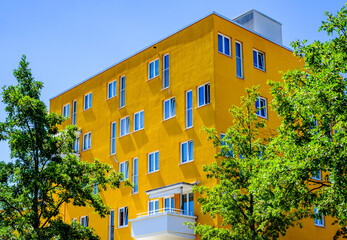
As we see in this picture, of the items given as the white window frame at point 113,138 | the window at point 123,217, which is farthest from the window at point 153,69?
the window at point 123,217

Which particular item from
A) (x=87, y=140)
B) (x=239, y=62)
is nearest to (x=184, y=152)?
(x=239, y=62)

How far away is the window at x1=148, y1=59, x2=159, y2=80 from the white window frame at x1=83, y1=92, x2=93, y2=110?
7300 millimetres

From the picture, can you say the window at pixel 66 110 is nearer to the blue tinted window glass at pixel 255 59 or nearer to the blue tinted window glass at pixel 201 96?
the blue tinted window glass at pixel 201 96

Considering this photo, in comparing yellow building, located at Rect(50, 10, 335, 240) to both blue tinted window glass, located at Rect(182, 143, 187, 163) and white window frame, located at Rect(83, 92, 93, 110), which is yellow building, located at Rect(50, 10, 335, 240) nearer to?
blue tinted window glass, located at Rect(182, 143, 187, 163)

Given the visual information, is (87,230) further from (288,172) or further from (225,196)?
(288,172)

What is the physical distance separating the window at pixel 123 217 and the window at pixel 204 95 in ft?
30.3

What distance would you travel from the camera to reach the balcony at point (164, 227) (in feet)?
95.7

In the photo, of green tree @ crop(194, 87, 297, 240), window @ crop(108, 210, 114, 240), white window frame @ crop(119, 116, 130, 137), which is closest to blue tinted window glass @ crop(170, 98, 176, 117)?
white window frame @ crop(119, 116, 130, 137)

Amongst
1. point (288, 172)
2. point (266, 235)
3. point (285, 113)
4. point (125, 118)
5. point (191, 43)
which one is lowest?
point (266, 235)

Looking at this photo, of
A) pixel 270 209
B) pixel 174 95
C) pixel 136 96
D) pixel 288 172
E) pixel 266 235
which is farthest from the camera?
pixel 136 96

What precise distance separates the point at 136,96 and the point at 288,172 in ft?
67.7

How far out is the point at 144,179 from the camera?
34688 millimetres

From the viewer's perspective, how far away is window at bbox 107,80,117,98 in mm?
39625

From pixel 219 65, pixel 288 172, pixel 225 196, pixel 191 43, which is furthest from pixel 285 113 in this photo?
pixel 191 43
